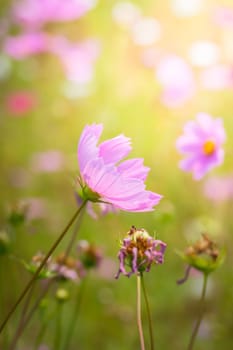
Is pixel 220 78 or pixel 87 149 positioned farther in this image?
pixel 220 78

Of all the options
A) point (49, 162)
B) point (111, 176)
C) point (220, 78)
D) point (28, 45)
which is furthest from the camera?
point (49, 162)

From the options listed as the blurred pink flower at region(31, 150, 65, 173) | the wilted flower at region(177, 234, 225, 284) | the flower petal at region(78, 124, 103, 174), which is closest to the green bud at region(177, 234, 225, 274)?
the wilted flower at region(177, 234, 225, 284)

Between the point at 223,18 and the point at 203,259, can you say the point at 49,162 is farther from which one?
the point at 203,259

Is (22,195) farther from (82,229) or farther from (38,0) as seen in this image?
(38,0)

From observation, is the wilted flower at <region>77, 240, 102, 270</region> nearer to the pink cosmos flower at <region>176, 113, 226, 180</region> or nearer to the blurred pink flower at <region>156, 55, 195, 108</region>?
the pink cosmos flower at <region>176, 113, 226, 180</region>

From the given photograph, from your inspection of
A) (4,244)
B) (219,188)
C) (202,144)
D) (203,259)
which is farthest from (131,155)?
(203,259)

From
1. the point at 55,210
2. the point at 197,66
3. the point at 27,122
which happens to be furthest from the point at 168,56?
the point at 27,122
